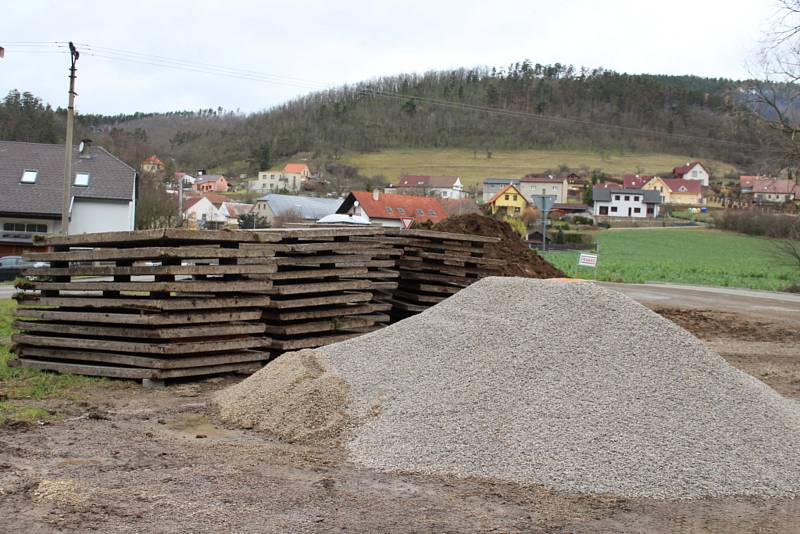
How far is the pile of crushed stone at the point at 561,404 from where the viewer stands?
5.75 meters

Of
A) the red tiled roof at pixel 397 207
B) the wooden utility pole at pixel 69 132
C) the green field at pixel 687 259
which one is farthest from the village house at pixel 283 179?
the wooden utility pole at pixel 69 132

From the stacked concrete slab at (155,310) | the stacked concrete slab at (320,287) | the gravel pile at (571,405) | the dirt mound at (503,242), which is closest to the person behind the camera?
the gravel pile at (571,405)

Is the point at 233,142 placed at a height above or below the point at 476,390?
above

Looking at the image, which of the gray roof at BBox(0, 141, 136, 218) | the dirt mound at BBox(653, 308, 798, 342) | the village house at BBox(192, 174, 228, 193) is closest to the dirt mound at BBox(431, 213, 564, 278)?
the dirt mound at BBox(653, 308, 798, 342)

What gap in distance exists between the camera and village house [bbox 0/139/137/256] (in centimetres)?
3553

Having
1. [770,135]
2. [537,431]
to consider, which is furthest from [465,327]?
[770,135]

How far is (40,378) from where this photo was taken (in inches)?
351

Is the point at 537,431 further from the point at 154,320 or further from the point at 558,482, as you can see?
the point at 154,320

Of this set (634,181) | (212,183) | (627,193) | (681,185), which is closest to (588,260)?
(627,193)

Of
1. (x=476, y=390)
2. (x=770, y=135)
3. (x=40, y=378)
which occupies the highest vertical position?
(x=770, y=135)

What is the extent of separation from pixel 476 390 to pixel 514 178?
321 ft

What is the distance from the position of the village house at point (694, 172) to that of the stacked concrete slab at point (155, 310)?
358 feet

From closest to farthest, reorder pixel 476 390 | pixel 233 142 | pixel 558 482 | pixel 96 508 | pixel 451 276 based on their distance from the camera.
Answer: pixel 96 508 < pixel 558 482 < pixel 476 390 < pixel 451 276 < pixel 233 142

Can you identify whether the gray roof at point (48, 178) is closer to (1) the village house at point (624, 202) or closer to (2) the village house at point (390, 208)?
(2) the village house at point (390, 208)
